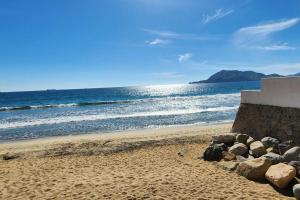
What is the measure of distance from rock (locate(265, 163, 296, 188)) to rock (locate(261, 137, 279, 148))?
2.00m

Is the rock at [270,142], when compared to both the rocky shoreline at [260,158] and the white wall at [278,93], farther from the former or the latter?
the white wall at [278,93]

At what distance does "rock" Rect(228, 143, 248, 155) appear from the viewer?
10523 millimetres

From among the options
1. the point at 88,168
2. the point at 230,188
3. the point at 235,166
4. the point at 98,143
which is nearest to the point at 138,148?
the point at 98,143

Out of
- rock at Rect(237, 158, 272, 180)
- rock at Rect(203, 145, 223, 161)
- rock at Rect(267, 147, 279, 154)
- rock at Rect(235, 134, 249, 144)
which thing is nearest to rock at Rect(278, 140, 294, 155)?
rock at Rect(267, 147, 279, 154)

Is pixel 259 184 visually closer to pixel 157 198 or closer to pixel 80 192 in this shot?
pixel 157 198

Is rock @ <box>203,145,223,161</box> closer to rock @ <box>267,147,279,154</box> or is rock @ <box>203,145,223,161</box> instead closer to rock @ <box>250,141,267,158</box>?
rock @ <box>250,141,267,158</box>

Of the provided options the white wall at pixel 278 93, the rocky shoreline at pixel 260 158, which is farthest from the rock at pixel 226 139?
the white wall at pixel 278 93

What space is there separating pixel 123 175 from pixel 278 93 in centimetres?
557

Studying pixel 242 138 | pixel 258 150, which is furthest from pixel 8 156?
pixel 258 150

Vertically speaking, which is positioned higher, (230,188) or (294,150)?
(294,150)

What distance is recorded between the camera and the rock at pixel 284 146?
9.69m

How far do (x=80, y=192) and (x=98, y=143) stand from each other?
7762mm

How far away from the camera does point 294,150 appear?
889 centimetres

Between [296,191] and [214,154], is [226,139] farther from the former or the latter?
[296,191]
